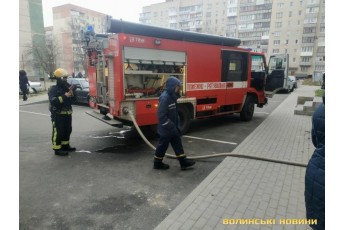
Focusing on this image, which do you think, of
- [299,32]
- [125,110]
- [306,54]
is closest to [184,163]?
[125,110]

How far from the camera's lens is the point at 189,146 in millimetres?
6371

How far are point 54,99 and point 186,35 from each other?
3940 millimetres

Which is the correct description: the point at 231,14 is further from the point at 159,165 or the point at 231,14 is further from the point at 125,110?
the point at 159,165

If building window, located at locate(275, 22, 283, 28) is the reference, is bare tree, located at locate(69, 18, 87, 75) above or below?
below

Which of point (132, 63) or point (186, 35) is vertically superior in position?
point (186, 35)

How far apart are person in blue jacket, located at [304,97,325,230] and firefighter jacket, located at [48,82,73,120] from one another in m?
4.95

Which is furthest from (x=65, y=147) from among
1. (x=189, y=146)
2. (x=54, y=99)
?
(x=189, y=146)

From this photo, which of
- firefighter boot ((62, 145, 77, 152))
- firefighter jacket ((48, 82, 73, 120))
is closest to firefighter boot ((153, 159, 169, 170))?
firefighter boot ((62, 145, 77, 152))

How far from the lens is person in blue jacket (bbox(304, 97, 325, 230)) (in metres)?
1.82

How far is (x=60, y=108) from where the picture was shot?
5.50 meters

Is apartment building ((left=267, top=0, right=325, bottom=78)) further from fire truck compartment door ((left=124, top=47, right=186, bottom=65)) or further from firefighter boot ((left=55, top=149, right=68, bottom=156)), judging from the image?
firefighter boot ((left=55, top=149, right=68, bottom=156))

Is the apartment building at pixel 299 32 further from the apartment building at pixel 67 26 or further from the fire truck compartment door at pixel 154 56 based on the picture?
the fire truck compartment door at pixel 154 56

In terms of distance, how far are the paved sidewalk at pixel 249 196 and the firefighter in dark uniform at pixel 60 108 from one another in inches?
136

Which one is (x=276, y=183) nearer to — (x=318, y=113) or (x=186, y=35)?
(x=318, y=113)
